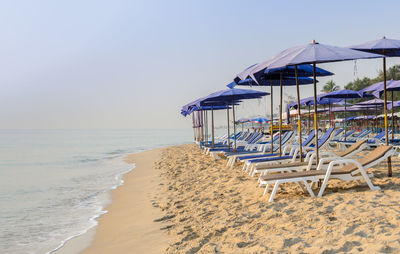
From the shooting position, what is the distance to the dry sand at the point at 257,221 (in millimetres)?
2986

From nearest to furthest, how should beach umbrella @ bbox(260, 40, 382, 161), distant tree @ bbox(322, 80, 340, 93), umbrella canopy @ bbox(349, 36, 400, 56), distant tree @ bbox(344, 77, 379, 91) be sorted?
1. beach umbrella @ bbox(260, 40, 382, 161)
2. umbrella canopy @ bbox(349, 36, 400, 56)
3. distant tree @ bbox(344, 77, 379, 91)
4. distant tree @ bbox(322, 80, 340, 93)

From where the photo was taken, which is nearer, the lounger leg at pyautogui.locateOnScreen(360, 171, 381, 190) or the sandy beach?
the sandy beach

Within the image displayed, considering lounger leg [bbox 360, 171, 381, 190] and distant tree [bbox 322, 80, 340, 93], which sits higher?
distant tree [bbox 322, 80, 340, 93]

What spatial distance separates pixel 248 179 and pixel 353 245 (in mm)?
3756

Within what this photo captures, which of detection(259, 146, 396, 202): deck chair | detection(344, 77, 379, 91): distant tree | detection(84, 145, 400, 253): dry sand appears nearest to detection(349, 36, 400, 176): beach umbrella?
detection(259, 146, 396, 202): deck chair

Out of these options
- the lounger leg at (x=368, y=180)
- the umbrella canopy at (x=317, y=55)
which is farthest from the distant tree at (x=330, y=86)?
the lounger leg at (x=368, y=180)

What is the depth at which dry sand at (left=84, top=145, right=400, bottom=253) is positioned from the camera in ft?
9.80

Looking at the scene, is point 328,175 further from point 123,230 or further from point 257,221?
point 123,230

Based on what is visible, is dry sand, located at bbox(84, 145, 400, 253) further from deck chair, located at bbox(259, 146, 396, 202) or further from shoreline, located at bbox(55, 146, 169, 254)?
deck chair, located at bbox(259, 146, 396, 202)

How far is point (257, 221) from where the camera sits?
3.77 m

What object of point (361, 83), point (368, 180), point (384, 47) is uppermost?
point (361, 83)

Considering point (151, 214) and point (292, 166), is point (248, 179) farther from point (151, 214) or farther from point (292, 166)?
point (151, 214)

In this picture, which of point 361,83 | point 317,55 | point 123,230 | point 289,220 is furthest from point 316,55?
point 361,83

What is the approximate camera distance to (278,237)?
318 cm
